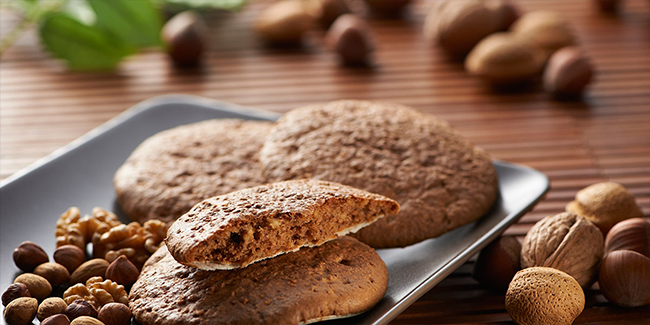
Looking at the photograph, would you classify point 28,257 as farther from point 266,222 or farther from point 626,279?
point 626,279

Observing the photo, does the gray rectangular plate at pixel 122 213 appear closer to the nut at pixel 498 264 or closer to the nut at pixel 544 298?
the nut at pixel 498 264

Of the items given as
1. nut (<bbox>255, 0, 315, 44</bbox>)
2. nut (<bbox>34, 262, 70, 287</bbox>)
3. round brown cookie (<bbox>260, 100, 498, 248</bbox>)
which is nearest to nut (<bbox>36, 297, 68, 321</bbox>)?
nut (<bbox>34, 262, 70, 287</bbox>)

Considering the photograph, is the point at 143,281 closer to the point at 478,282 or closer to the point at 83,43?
the point at 478,282

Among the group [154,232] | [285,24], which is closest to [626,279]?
[154,232]

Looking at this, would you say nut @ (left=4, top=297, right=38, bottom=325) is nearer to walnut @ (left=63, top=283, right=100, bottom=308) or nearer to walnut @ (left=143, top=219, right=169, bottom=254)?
walnut @ (left=63, top=283, right=100, bottom=308)

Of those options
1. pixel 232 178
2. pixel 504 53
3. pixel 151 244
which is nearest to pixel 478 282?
pixel 232 178

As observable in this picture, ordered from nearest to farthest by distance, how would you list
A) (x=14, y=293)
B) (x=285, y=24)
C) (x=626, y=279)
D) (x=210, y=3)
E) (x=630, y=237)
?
(x=14, y=293) < (x=626, y=279) < (x=630, y=237) < (x=285, y=24) < (x=210, y=3)

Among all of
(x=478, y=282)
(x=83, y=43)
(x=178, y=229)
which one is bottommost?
(x=478, y=282)
